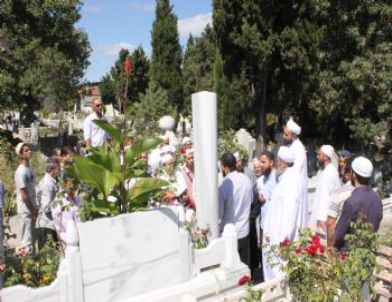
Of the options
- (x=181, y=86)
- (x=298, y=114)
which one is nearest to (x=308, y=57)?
(x=298, y=114)

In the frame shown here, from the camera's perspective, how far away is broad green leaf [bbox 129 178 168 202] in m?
3.70

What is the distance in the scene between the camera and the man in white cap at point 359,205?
12.7ft

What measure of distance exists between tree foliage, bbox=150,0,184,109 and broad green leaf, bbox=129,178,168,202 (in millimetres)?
28985

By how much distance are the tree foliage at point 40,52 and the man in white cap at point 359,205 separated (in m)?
5.12

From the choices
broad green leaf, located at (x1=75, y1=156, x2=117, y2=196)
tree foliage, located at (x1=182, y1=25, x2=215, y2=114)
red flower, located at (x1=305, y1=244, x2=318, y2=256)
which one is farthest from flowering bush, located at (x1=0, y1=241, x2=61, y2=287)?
tree foliage, located at (x1=182, y1=25, x2=215, y2=114)

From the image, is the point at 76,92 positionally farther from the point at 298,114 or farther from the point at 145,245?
the point at 145,245

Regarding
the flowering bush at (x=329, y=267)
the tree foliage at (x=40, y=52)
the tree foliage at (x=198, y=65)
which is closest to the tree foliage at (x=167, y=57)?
the tree foliage at (x=198, y=65)

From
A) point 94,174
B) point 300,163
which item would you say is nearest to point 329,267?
point 94,174

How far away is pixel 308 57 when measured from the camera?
1773cm

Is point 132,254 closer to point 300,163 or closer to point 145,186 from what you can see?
point 145,186

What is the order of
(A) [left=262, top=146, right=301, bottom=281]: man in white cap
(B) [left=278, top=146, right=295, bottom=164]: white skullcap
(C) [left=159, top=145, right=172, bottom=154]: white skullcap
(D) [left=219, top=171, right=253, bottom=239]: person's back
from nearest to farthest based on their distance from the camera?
(A) [left=262, top=146, right=301, bottom=281]: man in white cap → (B) [left=278, top=146, right=295, bottom=164]: white skullcap → (D) [left=219, top=171, right=253, bottom=239]: person's back → (C) [left=159, top=145, right=172, bottom=154]: white skullcap

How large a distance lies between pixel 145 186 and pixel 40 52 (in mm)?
17232

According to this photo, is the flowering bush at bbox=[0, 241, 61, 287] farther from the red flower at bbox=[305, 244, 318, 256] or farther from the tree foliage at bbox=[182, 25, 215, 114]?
the tree foliage at bbox=[182, 25, 215, 114]

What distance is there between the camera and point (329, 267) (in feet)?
10.8
